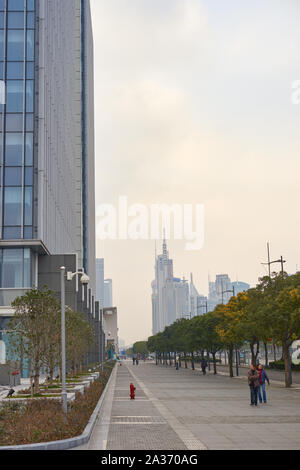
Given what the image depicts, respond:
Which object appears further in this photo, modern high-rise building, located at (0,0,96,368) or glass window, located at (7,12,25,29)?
glass window, located at (7,12,25,29)

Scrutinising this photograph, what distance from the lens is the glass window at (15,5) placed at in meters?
56.9

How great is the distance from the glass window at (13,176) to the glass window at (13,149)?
0.56 m

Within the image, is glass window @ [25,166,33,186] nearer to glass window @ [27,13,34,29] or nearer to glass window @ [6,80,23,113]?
glass window @ [6,80,23,113]

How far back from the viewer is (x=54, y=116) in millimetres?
64875

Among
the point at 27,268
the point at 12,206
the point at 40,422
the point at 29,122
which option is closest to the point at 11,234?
the point at 12,206

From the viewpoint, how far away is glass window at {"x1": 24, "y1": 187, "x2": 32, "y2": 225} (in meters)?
53.1

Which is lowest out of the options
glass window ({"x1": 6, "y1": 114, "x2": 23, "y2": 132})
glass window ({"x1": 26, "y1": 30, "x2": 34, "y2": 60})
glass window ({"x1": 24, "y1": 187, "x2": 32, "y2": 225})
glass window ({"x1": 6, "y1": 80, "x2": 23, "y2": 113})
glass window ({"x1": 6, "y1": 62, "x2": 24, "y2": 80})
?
glass window ({"x1": 24, "y1": 187, "x2": 32, "y2": 225})

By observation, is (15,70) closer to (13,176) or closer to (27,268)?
(13,176)

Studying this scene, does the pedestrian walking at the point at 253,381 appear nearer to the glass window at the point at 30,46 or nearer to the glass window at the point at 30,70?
the glass window at the point at 30,70

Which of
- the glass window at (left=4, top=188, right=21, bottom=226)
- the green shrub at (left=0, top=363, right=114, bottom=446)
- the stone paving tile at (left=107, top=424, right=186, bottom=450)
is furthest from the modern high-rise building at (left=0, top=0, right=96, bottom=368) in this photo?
the stone paving tile at (left=107, top=424, right=186, bottom=450)

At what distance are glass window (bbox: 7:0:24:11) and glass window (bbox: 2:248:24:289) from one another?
77.6 ft

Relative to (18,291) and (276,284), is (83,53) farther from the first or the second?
(276,284)

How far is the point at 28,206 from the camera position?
175ft

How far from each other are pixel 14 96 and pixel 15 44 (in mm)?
5369
